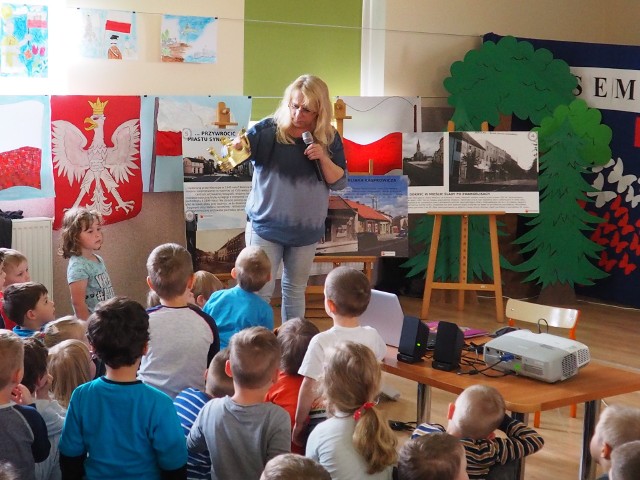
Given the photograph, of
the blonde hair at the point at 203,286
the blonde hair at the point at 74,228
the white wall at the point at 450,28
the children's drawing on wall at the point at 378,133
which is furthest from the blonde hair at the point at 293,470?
the white wall at the point at 450,28

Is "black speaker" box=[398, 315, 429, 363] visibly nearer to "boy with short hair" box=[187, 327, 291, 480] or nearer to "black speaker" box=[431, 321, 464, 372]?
"black speaker" box=[431, 321, 464, 372]

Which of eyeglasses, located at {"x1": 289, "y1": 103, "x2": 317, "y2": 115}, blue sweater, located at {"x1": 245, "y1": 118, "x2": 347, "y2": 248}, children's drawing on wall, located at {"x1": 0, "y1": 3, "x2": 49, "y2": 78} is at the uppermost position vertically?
children's drawing on wall, located at {"x1": 0, "y1": 3, "x2": 49, "y2": 78}

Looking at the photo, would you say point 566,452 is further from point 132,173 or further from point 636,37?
point 636,37

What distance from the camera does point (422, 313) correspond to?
6.74 meters

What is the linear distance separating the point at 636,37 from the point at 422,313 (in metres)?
3.40

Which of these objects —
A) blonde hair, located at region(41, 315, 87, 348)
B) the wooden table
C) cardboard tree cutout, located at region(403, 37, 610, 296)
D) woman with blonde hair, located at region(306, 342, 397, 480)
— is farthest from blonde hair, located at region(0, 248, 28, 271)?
cardboard tree cutout, located at region(403, 37, 610, 296)

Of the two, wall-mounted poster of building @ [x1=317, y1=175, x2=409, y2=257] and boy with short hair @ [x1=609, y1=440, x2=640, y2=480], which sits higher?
wall-mounted poster of building @ [x1=317, y1=175, x2=409, y2=257]

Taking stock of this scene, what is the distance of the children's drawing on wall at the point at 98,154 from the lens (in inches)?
227

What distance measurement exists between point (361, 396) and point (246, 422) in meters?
0.32

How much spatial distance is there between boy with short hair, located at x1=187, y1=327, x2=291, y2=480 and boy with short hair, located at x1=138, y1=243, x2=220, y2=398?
24.2 inches

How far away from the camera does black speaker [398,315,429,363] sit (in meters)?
3.46

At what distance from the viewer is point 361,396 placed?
8.35ft

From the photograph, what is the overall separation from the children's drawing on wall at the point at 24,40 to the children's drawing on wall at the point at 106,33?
22 cm

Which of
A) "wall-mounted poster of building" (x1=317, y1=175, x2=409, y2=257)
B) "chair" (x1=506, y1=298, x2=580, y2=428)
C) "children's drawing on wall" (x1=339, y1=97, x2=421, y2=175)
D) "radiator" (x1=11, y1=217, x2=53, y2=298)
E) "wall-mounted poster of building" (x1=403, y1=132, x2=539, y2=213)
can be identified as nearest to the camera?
"chair" (x1=506, y1=298, x2=580, y2=428)
